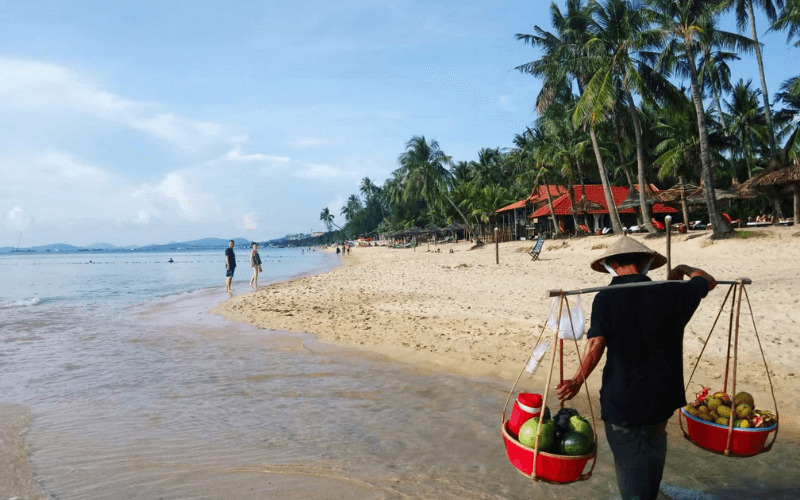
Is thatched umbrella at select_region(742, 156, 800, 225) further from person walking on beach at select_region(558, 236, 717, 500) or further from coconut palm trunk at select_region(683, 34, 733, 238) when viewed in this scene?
person walking on beach at select_region(558, 236, 717, 500)

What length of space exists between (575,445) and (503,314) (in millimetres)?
7223

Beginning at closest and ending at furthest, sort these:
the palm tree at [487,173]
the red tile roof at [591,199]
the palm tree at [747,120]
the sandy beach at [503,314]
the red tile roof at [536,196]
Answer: the sandy beach at [503,314]
the palm tree at [747,120]
the red tile roof at [591,199]
the red tile roof at [536,196]
the palm tree at [487,173]

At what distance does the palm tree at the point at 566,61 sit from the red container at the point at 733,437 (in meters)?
23.0

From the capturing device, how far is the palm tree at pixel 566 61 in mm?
26484

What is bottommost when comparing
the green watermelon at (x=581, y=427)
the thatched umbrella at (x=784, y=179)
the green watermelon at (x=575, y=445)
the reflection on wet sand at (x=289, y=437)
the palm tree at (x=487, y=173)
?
the reflection on wet sand at (x=289, y=437)

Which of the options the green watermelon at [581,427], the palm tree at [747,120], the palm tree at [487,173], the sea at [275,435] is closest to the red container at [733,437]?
the sea at [275,435]

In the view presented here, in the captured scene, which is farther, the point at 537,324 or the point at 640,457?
the point at 537,324

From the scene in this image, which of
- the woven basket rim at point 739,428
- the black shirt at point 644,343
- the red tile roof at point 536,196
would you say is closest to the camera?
the black shirt at point 644,343

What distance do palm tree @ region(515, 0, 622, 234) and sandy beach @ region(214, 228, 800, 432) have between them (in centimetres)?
766

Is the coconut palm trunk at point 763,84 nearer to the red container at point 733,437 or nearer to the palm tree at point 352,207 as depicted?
the red container at point 733,437

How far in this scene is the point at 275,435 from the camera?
520 cm

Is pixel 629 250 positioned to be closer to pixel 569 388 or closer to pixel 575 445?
pixel 569 388

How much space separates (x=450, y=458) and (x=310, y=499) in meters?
1.27

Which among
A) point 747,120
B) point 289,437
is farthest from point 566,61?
point 289,437
